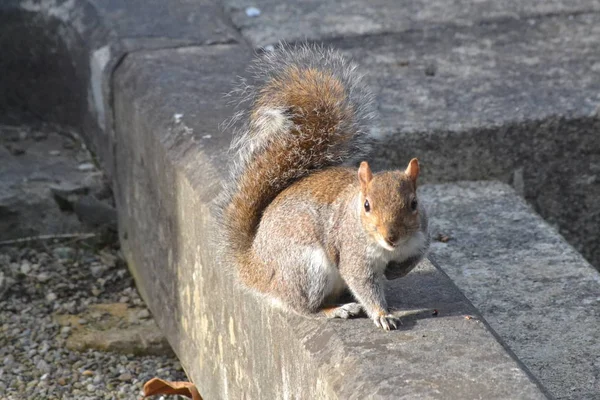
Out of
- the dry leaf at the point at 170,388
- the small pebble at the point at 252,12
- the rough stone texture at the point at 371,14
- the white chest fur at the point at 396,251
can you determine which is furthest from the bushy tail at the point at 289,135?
the small pebble at the point at 252,12

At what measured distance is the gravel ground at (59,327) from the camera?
396 cm

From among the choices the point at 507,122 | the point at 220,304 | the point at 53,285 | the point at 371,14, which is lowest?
the point at 53,285

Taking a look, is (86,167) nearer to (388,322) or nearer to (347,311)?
(347,311)

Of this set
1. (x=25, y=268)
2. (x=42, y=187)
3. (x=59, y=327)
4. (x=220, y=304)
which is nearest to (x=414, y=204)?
(x=220, y=304)

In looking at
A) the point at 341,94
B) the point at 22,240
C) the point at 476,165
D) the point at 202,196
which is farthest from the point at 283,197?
the point at 22,240

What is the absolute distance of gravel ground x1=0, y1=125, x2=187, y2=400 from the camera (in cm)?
400

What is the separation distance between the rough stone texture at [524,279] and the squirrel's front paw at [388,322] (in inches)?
20.2

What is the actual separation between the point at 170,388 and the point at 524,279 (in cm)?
134

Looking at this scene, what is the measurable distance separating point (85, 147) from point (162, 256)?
1.30m

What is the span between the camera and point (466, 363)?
89.2 inches

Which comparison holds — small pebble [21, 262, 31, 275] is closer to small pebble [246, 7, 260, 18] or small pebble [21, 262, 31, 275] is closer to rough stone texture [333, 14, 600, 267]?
small pebble [246, 7, 260, 18]

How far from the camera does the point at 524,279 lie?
3.29 metres

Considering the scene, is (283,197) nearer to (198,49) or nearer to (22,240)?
(198,49)

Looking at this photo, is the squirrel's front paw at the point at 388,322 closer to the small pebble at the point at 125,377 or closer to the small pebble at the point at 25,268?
the small pebble at the point at 125,377
